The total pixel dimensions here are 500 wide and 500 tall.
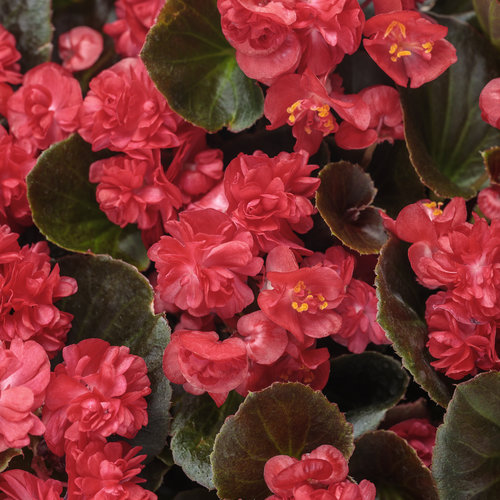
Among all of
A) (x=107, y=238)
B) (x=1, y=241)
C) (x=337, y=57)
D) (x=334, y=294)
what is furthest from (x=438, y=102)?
(x=1, y=241)

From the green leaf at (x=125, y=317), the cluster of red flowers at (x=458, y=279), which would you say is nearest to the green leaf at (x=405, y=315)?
the cluster of red flowers at (x=458, y=279)

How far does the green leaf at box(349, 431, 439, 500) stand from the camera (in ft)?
2.39

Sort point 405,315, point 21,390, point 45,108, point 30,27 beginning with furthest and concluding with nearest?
point 30,27 < point 45,108 < point 405,315 < point 21,390

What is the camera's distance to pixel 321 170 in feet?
2.57

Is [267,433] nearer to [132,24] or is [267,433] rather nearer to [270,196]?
[270,196]

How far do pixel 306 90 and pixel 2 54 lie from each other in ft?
1.41

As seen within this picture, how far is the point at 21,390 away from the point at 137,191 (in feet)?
0.93

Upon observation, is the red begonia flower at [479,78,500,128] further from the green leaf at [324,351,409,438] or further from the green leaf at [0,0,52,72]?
the green leaf at [0,0,52,72]

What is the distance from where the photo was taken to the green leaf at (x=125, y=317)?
768mm

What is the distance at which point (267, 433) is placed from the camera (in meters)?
0.70

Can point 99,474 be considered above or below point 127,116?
below

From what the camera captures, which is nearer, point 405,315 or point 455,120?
point 405,315

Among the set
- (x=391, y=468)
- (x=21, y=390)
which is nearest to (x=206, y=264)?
(x=21, y=390)

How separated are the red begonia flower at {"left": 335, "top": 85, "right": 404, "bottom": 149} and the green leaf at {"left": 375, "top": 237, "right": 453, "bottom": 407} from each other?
13 cm
